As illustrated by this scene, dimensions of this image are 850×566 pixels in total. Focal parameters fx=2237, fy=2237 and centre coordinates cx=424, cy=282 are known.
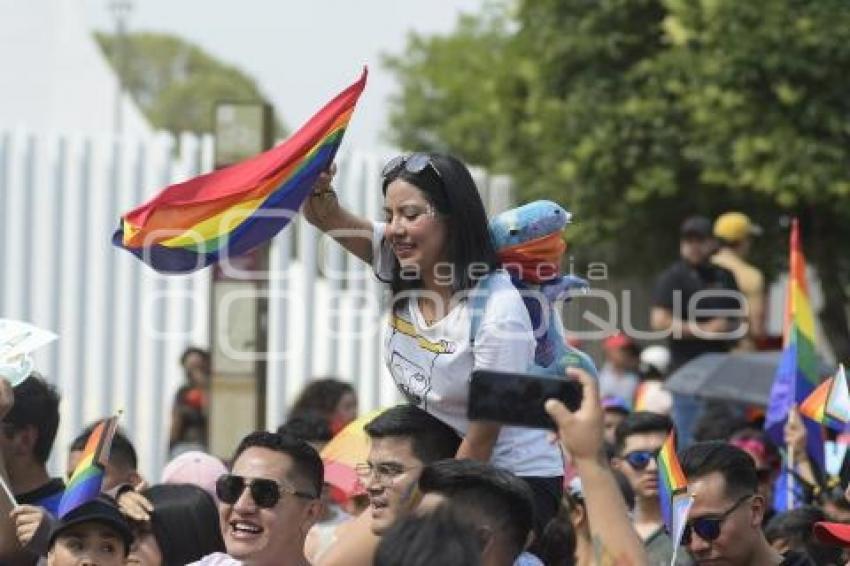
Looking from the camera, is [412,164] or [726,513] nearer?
[412,164]

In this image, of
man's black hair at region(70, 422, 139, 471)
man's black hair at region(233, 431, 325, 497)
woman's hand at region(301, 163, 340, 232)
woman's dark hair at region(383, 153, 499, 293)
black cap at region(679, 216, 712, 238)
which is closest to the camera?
woman's dark hair at region(383, 153, 499, 293)

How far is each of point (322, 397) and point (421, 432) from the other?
520cm

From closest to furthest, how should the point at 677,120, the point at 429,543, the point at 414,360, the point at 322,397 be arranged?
the point at 429,543 < the point at 414,360 < the point at 322,397 < the point at 677,120

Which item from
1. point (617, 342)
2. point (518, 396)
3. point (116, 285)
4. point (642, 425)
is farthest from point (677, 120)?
point (518, 396)

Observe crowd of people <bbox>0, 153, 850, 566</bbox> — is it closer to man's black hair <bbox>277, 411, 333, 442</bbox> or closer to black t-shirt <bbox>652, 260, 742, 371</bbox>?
man's black hair <bbox>277, 411, 333, 442</bbox>

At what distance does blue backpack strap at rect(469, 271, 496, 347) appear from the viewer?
604 cm

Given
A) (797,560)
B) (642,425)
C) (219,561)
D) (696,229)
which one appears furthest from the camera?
(696,229)

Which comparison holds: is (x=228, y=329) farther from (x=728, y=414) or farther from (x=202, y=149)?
(x=728, y=414)

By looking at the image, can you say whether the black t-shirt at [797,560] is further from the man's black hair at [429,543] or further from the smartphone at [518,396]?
the man's black hair at [429,543]

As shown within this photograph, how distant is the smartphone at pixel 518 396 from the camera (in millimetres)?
4809

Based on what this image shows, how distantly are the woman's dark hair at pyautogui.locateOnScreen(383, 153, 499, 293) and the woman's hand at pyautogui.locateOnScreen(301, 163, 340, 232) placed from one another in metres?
0.50

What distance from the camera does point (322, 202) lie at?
658 cm

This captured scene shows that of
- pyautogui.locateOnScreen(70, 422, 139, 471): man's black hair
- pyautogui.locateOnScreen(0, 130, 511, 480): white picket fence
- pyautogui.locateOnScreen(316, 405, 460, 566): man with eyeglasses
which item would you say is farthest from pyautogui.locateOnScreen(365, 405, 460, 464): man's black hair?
pyautogui.locateOnScreen(0, 130, 511, 480): white picket fence

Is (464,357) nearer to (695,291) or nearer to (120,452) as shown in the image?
(120,452)
